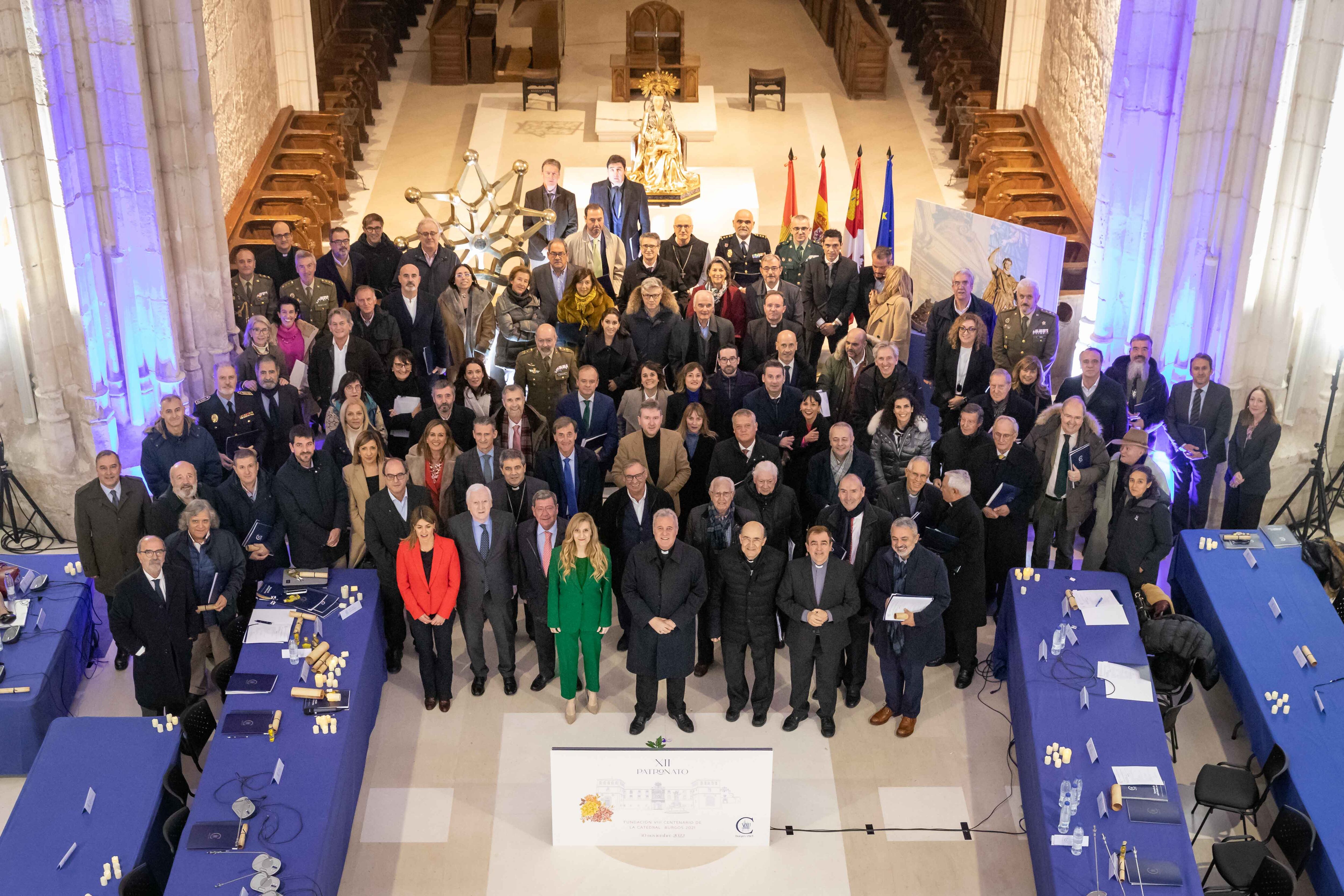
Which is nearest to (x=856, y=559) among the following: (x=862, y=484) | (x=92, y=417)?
(x=862, y=484)

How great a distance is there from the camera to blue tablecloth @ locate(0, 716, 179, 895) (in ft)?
22.8

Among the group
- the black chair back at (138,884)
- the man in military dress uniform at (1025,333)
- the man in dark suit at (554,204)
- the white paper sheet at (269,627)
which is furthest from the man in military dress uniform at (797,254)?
the black chair back at (138,884)

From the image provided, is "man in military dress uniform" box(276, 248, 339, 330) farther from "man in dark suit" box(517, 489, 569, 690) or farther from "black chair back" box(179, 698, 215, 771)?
"black chair back" box(179, 698, 215, 771)

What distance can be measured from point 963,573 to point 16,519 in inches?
256

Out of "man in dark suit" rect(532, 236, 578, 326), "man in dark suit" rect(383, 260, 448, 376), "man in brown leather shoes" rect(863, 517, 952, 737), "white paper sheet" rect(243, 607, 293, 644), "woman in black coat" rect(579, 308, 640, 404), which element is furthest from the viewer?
"man in dark suit" rect(532, 236, 578, 326)

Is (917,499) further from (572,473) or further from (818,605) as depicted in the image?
(572,473)

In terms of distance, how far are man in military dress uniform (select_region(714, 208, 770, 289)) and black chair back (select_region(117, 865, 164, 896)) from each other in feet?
19.6

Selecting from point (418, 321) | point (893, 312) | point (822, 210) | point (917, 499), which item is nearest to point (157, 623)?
point (418, 321)

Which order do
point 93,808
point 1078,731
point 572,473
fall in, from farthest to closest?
point 572,473, point 1078,731, point 93,808

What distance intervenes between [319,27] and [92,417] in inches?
360

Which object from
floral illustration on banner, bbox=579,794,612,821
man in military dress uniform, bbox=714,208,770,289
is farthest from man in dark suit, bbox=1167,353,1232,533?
floral illustration on banner, bbox=579,794,612,821

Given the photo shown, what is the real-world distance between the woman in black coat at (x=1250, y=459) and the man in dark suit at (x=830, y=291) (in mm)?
2782

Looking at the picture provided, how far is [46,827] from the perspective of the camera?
7160 mm

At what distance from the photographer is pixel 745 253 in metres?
11.2
